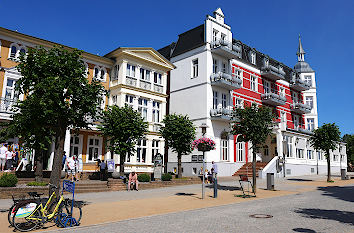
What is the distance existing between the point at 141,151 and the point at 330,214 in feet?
65.1

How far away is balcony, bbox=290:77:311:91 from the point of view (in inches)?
1682

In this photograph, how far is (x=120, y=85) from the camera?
26.4m

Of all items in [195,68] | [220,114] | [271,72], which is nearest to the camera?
[220,114]

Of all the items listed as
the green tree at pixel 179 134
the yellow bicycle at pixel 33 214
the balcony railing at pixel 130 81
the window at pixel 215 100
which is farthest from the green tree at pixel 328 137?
the yellow bicycle at pixel 33 214

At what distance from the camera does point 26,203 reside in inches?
302

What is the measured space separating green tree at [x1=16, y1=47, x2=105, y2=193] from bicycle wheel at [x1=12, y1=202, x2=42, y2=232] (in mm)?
2114

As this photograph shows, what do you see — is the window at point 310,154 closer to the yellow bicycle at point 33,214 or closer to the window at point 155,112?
the window at point 155,112

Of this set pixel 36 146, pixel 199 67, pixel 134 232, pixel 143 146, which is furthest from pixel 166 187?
pixel 199 67

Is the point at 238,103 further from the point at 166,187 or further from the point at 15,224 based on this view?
the point at 15,224

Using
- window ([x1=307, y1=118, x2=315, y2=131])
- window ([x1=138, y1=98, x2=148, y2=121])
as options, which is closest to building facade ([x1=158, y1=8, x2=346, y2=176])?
window ([x1=138, y1=98, x2=148, y2=121])

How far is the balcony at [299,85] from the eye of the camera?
42719mm

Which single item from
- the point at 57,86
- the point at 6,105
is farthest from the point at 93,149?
the point at 57,86

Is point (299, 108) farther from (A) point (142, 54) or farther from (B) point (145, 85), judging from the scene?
(A) point (142, 54)

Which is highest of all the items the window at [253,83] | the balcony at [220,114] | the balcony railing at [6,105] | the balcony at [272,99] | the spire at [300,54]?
the spire at [300,54]
